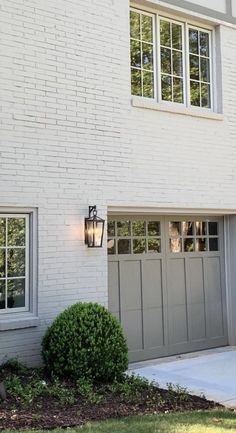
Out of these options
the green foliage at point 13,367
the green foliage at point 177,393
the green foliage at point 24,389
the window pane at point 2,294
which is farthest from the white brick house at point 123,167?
the green foliage at point 177,393

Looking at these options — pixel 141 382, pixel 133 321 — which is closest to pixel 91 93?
pixel 133 321

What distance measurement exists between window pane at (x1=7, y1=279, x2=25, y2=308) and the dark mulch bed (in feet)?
3.58

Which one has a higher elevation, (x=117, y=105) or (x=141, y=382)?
(x=117, y=105)

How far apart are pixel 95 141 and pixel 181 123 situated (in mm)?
1785

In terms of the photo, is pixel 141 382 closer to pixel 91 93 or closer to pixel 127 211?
pixel 127 211

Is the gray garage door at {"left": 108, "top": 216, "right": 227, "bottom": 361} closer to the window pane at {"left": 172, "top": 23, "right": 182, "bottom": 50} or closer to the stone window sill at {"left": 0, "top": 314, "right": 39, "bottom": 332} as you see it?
the stone window sill at {"left": 0, "top": 314, "right": 39, "bottom": 332}

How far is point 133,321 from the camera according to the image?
8719mm

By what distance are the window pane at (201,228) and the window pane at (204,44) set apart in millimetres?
2932

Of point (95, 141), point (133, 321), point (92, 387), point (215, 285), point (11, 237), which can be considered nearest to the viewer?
point (92, 387)

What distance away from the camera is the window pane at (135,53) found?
348 inches

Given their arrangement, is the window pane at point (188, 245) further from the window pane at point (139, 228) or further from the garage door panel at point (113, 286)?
the garage door panel at point (113, 286)

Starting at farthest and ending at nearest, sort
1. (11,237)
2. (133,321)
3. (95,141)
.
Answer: (133,321), (95,141), (11,237)

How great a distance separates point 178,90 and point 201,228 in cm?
241

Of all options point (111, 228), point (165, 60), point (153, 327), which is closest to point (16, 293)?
point (111, 228)
